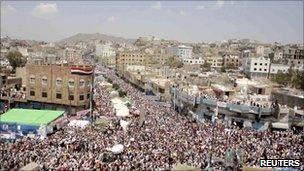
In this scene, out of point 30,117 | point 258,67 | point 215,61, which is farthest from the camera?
point 215,61

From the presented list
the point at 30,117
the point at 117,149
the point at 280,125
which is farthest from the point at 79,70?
the point at 280,125

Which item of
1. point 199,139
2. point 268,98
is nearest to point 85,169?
point 199,139

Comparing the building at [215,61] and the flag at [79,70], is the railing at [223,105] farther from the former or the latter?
the building at [215,61]

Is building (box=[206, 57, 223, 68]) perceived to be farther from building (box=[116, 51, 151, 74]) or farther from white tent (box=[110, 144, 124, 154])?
white tent (box=[110, 144, 124, 154])

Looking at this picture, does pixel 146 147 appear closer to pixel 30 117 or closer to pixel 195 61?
pixel 30 117

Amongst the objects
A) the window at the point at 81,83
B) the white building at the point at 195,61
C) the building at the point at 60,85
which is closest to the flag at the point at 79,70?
the building at the point at 60,85

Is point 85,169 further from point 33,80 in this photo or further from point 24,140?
point 33,80
